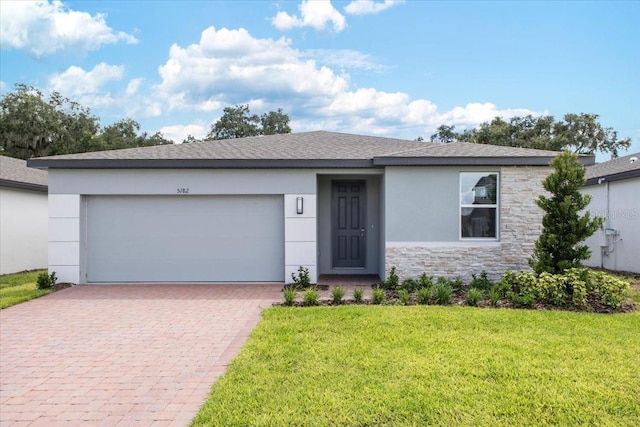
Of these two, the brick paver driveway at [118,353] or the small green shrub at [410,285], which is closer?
the brick paver driveway at [118,353]

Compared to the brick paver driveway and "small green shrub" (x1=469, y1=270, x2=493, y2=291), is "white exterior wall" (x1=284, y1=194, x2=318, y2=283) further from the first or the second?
"small green shrub" (x1=469, y1=270, x2=493, y2=291)

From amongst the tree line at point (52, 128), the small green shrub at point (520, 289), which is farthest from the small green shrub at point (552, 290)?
the tree line at point (52, 128)

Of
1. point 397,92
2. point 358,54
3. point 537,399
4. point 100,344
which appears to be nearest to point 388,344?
point 537,399

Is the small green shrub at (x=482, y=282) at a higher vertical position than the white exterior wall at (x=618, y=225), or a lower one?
lower

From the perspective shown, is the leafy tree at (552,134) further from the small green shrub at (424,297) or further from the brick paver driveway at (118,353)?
the brick paver driveway at (118,353)

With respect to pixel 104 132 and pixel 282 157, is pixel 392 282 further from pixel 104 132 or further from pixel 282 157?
pixel 104 132

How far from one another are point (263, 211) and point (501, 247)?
5520mm

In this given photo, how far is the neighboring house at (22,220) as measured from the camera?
12.5 metres

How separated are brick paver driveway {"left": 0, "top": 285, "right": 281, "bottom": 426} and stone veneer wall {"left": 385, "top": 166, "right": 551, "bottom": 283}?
3.25 metres

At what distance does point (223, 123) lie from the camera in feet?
123

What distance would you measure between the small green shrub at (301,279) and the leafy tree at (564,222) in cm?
469

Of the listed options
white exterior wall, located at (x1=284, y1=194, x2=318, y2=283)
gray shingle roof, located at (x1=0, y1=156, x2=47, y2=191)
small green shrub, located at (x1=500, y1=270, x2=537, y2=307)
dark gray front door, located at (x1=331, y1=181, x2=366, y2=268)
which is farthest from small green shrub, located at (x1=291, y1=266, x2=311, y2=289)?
Answer: gray shingle roof, located at (x1=0, y1=156, x2=47, y2=191)

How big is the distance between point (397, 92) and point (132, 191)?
12.4 m

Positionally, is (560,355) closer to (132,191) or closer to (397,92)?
(132,191)
